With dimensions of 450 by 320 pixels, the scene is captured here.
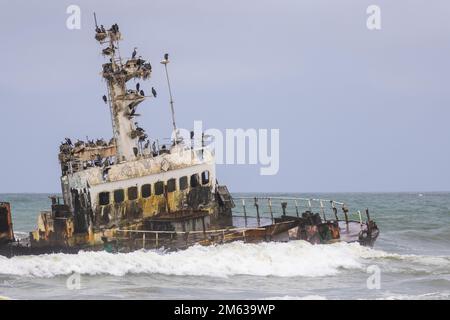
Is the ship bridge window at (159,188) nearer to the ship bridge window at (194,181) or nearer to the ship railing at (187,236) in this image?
the ship bridge window at (194,181)

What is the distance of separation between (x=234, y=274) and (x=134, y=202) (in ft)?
16.7

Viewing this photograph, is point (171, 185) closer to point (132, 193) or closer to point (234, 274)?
point (132, 193)

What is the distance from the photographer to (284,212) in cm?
2953

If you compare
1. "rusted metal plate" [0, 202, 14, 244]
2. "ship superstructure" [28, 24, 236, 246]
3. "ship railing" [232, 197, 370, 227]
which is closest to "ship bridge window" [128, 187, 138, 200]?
"ship superstructure" [28, 24, 236, 246]

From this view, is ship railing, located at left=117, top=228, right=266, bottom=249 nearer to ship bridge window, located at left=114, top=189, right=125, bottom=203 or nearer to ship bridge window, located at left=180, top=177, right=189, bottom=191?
ship bridge window, located at left=114, top=189, right=125, bottom=203

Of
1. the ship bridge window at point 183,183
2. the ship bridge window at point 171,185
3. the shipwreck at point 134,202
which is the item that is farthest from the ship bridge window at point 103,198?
the ship bridge window at point 183,183

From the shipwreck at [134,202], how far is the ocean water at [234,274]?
510 millimetres

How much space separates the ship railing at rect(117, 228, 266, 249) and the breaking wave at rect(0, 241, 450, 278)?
25 centimetres

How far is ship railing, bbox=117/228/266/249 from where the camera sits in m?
26.4

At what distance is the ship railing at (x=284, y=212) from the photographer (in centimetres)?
2962
